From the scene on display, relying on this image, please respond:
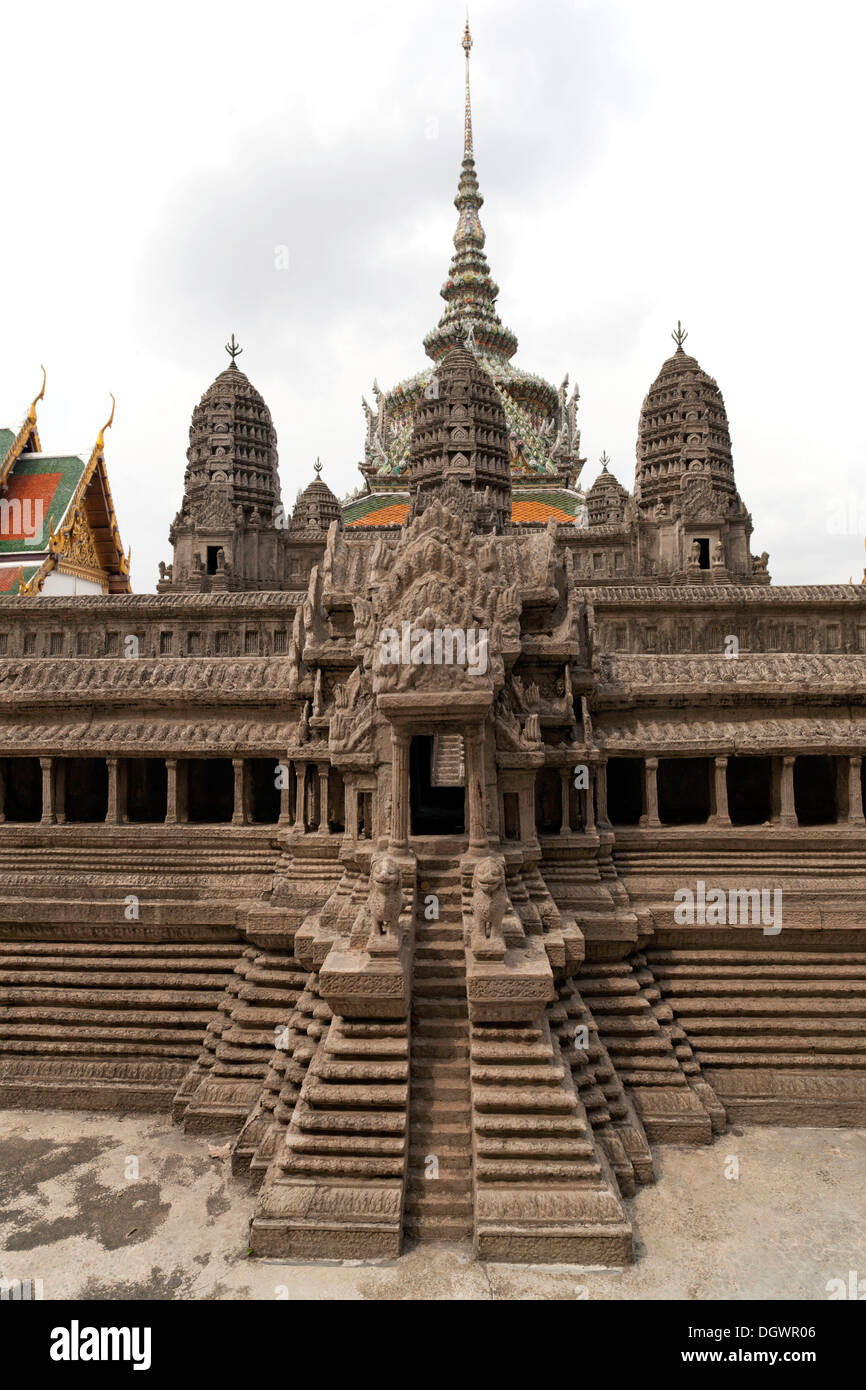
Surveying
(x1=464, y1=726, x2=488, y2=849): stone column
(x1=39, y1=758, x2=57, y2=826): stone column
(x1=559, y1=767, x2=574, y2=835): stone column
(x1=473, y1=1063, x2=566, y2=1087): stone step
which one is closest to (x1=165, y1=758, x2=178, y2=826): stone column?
(x1=39, y1=758, x2=57, y2=826): stone column

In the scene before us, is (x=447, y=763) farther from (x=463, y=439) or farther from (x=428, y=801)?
(x=463, y=439)

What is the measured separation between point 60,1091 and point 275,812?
23.5 feet

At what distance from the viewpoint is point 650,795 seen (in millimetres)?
15094

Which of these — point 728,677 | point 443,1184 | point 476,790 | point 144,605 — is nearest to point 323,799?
point 476,790

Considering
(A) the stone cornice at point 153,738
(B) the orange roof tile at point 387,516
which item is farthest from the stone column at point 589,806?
(B) the orange roof tile at point 387,516

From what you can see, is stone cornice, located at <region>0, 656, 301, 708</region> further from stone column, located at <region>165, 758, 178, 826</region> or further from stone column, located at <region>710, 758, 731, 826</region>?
stone column, located at <region>710, 758, 731, 826</region>

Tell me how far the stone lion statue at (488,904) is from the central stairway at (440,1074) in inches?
34.8

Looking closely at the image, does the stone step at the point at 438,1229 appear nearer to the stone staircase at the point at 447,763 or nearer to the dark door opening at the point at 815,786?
the stone staircase at the point at 447,763

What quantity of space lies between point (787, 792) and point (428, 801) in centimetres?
738

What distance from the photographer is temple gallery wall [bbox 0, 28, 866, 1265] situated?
8.54m

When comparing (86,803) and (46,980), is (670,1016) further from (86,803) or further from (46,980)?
(86,803)

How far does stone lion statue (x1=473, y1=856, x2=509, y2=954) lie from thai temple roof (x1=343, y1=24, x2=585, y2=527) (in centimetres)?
4971

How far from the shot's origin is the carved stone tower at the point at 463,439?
36094mm

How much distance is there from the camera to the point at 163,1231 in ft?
28.0
